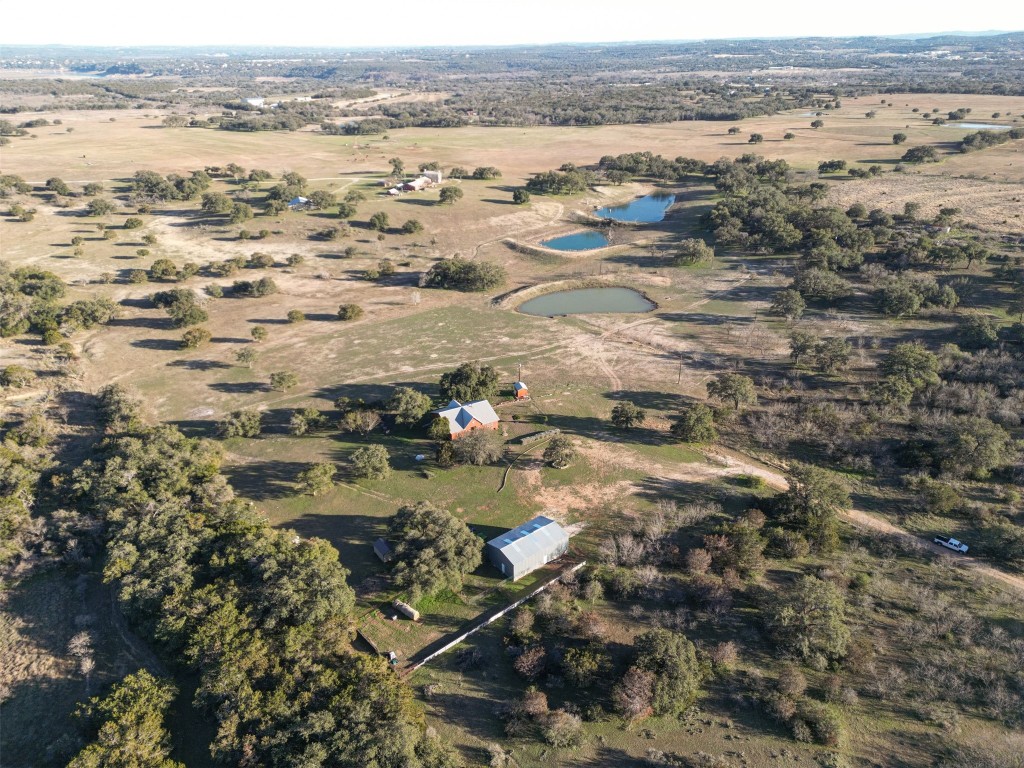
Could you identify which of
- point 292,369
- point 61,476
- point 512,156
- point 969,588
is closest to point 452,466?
point 292,369

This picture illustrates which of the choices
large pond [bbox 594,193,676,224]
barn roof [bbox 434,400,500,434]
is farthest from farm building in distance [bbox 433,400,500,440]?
large pond [bbox 594,193,676,224]

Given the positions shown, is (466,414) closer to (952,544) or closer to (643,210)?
(952,544)

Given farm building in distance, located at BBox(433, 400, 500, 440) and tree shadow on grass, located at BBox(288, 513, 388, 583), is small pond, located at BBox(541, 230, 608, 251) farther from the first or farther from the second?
tree shadow on grass, located at BBox(288, 513, 388, 583)

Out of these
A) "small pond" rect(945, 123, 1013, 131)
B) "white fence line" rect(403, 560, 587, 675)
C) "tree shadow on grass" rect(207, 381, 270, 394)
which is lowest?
"white fence line" rect(403, 560, 587, 675)

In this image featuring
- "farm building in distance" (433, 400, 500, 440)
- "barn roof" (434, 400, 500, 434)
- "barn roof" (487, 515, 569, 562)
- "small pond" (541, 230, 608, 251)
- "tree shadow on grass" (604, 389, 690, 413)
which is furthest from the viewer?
"small pond" (541, 230, 608, 251)

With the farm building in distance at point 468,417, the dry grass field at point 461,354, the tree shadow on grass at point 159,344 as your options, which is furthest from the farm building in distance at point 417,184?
the farm building in distance at point 468,417

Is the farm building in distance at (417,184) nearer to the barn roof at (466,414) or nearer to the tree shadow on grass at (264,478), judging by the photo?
the barn roof at (466,414)

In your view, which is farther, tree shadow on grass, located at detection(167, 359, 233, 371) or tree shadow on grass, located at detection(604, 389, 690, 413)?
tree shadow on grass, located at detection(167, 359, 233, 371)
